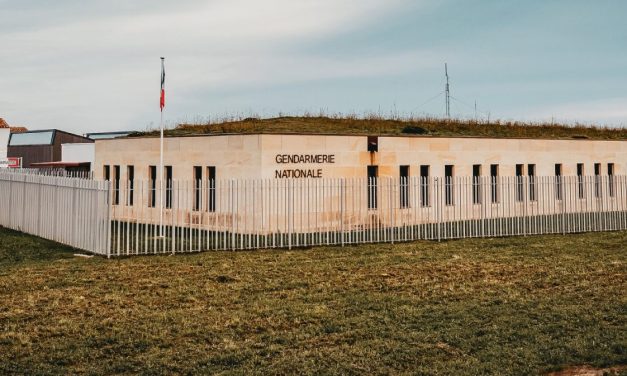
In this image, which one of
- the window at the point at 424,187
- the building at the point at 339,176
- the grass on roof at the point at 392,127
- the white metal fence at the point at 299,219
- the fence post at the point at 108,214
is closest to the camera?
the fence post at the point at 108,214

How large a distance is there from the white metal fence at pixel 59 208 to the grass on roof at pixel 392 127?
812cm

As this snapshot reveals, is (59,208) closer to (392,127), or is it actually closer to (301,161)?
(301,161)

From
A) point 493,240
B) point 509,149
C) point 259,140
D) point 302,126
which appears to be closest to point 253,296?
point 493,240

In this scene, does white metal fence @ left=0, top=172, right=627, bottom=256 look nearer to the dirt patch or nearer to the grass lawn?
the grass lawn

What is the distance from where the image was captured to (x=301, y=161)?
23.5 metres

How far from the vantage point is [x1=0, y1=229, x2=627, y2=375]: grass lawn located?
6734 mm

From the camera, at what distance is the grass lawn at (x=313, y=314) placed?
673cm

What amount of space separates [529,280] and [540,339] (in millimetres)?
→ 4507

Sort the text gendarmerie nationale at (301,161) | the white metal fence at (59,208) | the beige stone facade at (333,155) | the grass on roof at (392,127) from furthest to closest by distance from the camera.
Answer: the grass on roof at (392,127) < the beige stone facade at (333,155) < the text gendarmerie nationale at (301,161) < the white metal fence at (59,208)

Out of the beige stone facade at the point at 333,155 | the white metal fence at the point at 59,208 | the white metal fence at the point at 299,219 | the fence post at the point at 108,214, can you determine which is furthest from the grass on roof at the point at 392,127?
the fence post at the point at 108,214

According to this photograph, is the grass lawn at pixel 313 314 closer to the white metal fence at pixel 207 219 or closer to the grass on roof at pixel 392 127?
the white metal fence at pixel 207 219

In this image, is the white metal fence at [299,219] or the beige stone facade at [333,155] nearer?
the white metal fence at [299,219]

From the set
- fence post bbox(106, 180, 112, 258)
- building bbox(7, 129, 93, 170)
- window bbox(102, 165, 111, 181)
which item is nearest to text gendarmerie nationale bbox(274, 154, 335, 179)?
fence post bbox(106, 180, 112, 258)

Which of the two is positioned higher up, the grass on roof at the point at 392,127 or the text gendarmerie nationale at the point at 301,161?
the grass on roof at the point at 392,127
